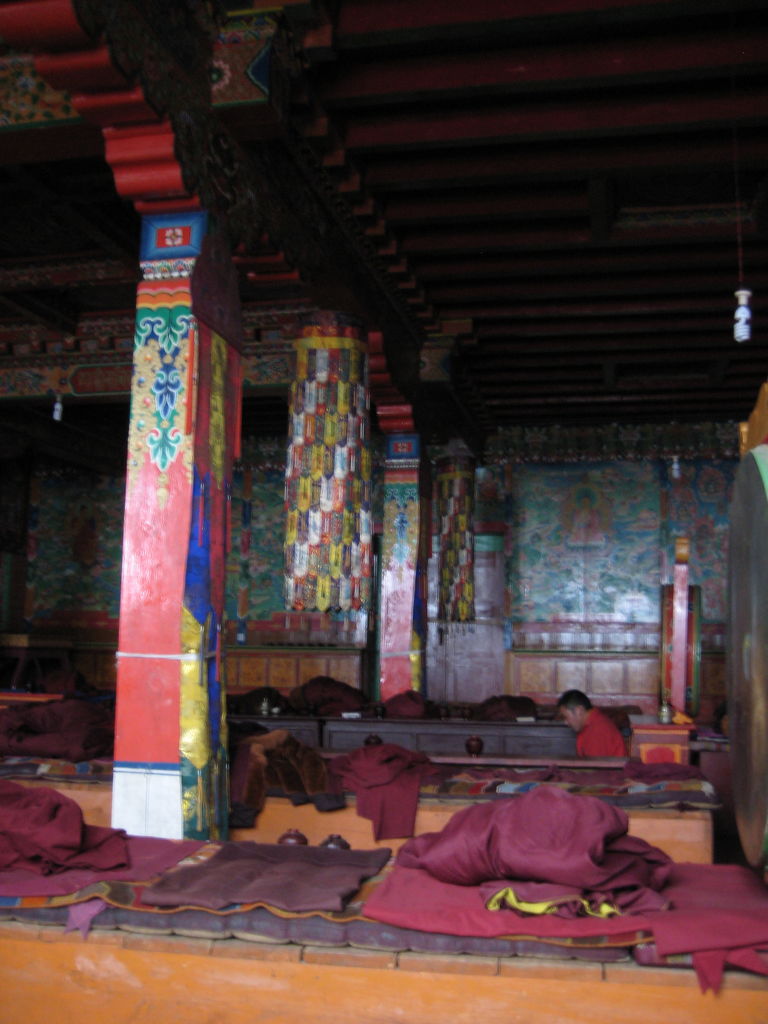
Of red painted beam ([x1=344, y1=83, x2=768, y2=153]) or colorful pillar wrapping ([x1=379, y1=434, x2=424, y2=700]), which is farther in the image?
colorful pillar wrapping ([x1=379, y1=434, x2=424, y2=700])

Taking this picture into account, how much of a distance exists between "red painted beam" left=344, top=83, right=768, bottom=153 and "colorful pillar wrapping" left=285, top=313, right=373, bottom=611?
3.56 feet

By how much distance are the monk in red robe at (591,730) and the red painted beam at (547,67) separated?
3550 millimetres

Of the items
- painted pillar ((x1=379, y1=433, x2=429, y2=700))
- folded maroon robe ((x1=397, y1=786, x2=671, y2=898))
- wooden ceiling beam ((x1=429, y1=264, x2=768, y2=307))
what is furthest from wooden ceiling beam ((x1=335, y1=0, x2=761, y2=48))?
painted pillar ((x1=379, y1=433, x2=429, y2=700))

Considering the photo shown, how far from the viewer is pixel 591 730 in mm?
6031

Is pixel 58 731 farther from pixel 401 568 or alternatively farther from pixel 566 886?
pixel 566 886

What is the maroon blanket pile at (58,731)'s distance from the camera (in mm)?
5680

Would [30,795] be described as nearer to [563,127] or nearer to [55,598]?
[563,127]

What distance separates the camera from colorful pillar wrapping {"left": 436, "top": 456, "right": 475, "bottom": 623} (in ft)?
31.8

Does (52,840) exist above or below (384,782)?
above

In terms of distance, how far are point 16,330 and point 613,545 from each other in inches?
278

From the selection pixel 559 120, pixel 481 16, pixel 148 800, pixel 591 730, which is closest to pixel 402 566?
pixel 591 730

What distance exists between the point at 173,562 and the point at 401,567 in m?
4.63

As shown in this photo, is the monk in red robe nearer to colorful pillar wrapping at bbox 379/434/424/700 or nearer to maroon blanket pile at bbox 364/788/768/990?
colorful pillar wrapping at bbox 379/434/424/700

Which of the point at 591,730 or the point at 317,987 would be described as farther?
the point at 591,730
